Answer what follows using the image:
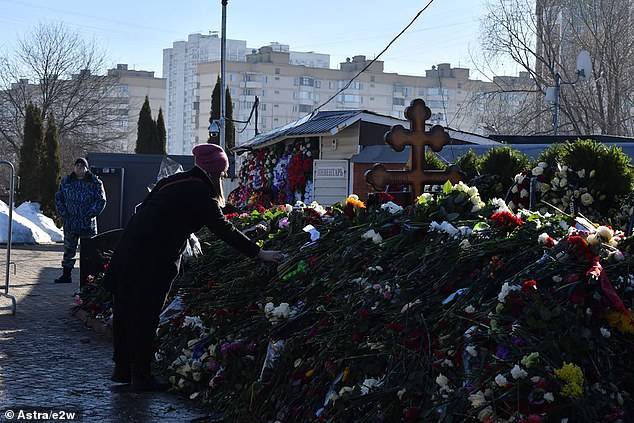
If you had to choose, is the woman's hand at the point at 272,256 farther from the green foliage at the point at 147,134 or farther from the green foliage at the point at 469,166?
the green foliage at the point at 147,134

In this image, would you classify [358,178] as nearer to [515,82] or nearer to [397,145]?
[397,145]

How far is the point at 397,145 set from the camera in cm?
800

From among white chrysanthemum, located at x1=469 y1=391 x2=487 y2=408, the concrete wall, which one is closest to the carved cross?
white chrysanthemum, located at x1=469 y1=391 x2=487 y2=408

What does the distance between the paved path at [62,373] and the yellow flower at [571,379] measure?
2.65 meters

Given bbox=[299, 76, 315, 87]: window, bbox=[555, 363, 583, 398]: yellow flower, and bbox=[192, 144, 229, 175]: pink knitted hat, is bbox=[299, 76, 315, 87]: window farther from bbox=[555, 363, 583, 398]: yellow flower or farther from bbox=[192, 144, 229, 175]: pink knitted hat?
bbox=[555, 363, 583, 398]: yellow flower

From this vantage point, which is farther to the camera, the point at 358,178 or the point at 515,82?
the point at 515,82

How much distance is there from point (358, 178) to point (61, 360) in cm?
1304

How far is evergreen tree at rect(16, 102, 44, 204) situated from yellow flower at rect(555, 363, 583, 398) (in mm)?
34759

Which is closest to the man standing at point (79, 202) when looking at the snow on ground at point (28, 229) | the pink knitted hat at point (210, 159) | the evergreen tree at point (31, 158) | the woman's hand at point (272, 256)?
the pink knitted hat at point (210, 159)

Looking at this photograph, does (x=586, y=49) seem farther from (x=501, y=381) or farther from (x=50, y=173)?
(x=501, y=381)

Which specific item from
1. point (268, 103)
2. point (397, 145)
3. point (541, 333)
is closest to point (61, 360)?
point (397, 145)

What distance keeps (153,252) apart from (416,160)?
2.52 meters

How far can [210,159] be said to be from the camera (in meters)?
6.77

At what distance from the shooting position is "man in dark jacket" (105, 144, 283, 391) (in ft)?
21.5
